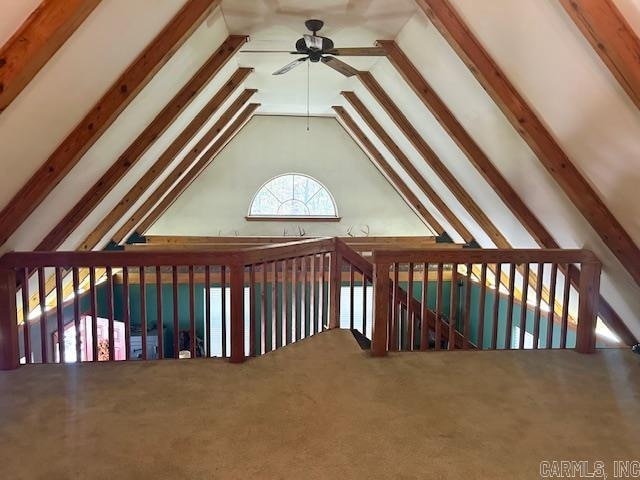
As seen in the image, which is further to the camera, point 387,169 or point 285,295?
point 387,169

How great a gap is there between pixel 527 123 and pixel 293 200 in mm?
6033

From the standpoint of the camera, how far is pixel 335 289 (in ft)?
13.8

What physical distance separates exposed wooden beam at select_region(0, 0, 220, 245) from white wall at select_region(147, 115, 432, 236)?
18.6 feet

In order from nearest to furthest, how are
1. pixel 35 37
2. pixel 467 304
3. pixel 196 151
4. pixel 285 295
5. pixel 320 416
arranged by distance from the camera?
pixel 35 37, pixel 320 416, pixel 467 304, pixel 285 295, pixel 196 151

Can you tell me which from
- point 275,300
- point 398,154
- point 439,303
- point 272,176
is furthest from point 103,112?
point 272,176

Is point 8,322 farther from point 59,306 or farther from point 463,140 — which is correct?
point 463,140

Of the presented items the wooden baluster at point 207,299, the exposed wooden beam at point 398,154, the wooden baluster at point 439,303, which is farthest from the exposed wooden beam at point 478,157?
the wooden baluster at point 207,299

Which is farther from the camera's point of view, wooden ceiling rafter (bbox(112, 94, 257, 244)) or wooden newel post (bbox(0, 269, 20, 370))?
wooden ceiling rafter (bbox(112, 94, 257, 244))

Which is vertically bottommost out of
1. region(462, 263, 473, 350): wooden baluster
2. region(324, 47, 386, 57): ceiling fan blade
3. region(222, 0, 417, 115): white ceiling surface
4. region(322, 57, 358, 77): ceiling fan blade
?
region(462, 263, 473, 350): wooden baluster

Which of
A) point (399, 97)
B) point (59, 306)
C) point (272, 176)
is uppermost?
point (399, 97)

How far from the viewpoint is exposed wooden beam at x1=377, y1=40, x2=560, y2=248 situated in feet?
13.6

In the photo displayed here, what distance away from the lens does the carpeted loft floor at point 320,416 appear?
82.0 inches

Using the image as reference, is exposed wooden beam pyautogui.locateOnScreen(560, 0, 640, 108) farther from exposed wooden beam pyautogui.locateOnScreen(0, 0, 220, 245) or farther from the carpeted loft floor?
exposed wooden beam pyautogui.locateOnScreen(0, 0, 220, 245)

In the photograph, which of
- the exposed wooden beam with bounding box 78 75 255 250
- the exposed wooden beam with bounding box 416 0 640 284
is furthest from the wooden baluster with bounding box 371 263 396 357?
the exposed wooden beam with bounding box 78 75 255 250
